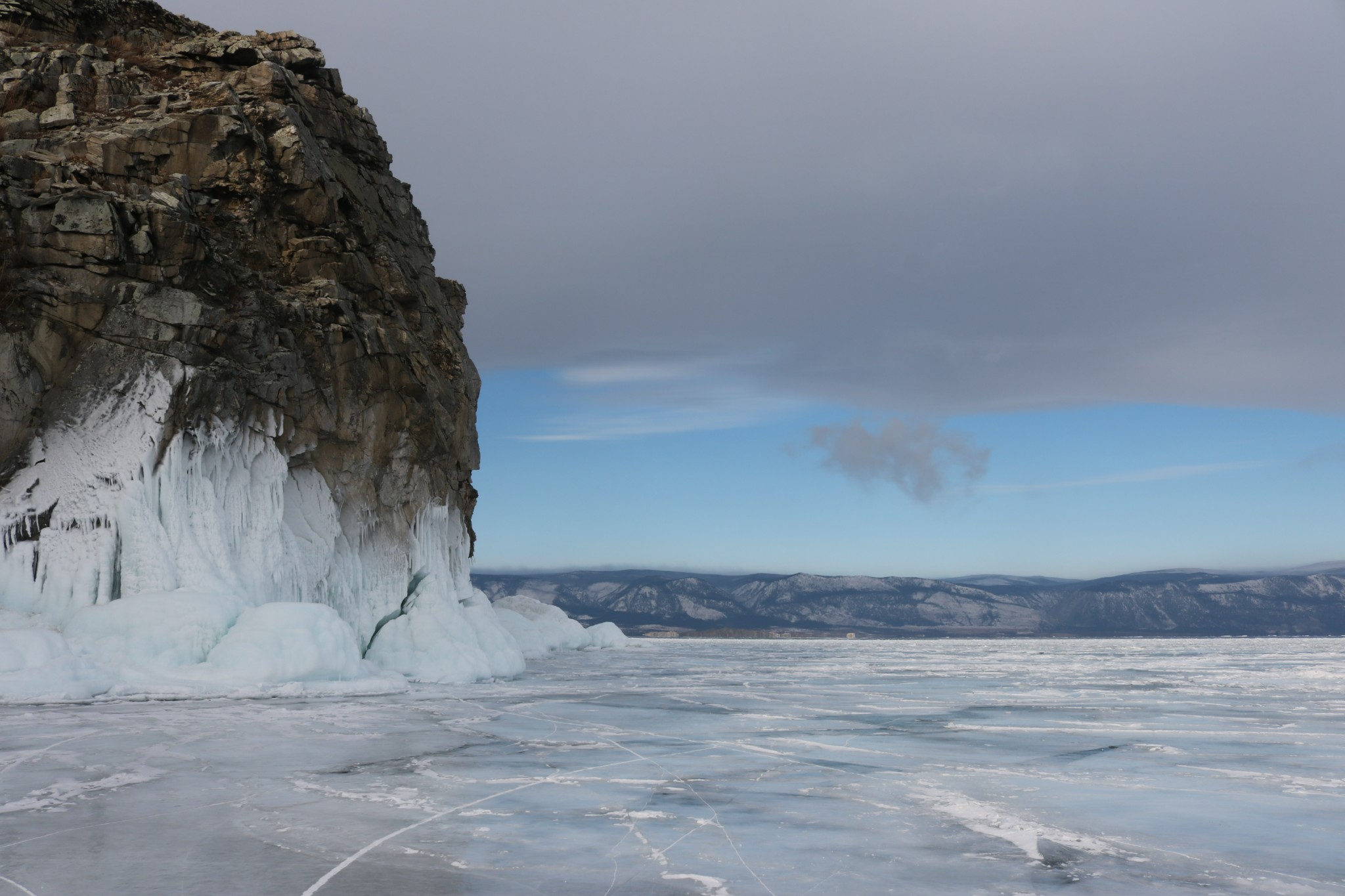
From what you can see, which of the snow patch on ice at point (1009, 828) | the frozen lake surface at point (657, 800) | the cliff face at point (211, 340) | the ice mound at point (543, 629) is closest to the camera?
the frozen lake surface at point (657, 800)

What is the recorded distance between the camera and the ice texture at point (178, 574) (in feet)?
70.5

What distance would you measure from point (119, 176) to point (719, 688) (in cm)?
2180

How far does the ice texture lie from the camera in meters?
21.5

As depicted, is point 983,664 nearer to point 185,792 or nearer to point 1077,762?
point 1077,762

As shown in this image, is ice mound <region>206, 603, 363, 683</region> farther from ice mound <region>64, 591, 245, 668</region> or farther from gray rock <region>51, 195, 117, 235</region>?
gray rock <region>51, 195, 117, 235</region>

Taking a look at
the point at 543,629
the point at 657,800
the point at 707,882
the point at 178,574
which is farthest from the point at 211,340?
the point at 543,629

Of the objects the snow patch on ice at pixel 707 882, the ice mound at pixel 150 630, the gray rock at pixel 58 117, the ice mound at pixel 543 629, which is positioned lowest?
the ice mound at pixel 543 629

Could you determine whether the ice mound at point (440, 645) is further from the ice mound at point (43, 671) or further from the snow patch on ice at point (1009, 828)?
the snow patch on ice at point (1009, 828)

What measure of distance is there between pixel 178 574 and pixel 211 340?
617 centimetres

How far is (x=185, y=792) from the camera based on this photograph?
1018 cm

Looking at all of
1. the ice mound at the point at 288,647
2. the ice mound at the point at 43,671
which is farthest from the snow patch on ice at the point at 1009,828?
the ice mound at the point at 43,671

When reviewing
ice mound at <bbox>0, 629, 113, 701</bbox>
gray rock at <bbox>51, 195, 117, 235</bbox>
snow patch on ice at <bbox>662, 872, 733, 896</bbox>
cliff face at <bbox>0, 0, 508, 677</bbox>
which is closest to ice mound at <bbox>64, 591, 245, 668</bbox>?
ice mound at <bbox>0, 629, 113, 701</bbox>

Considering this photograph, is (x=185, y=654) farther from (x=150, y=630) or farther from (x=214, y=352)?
(x=214, y=352)

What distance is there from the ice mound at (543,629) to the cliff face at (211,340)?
12313 millimetres
